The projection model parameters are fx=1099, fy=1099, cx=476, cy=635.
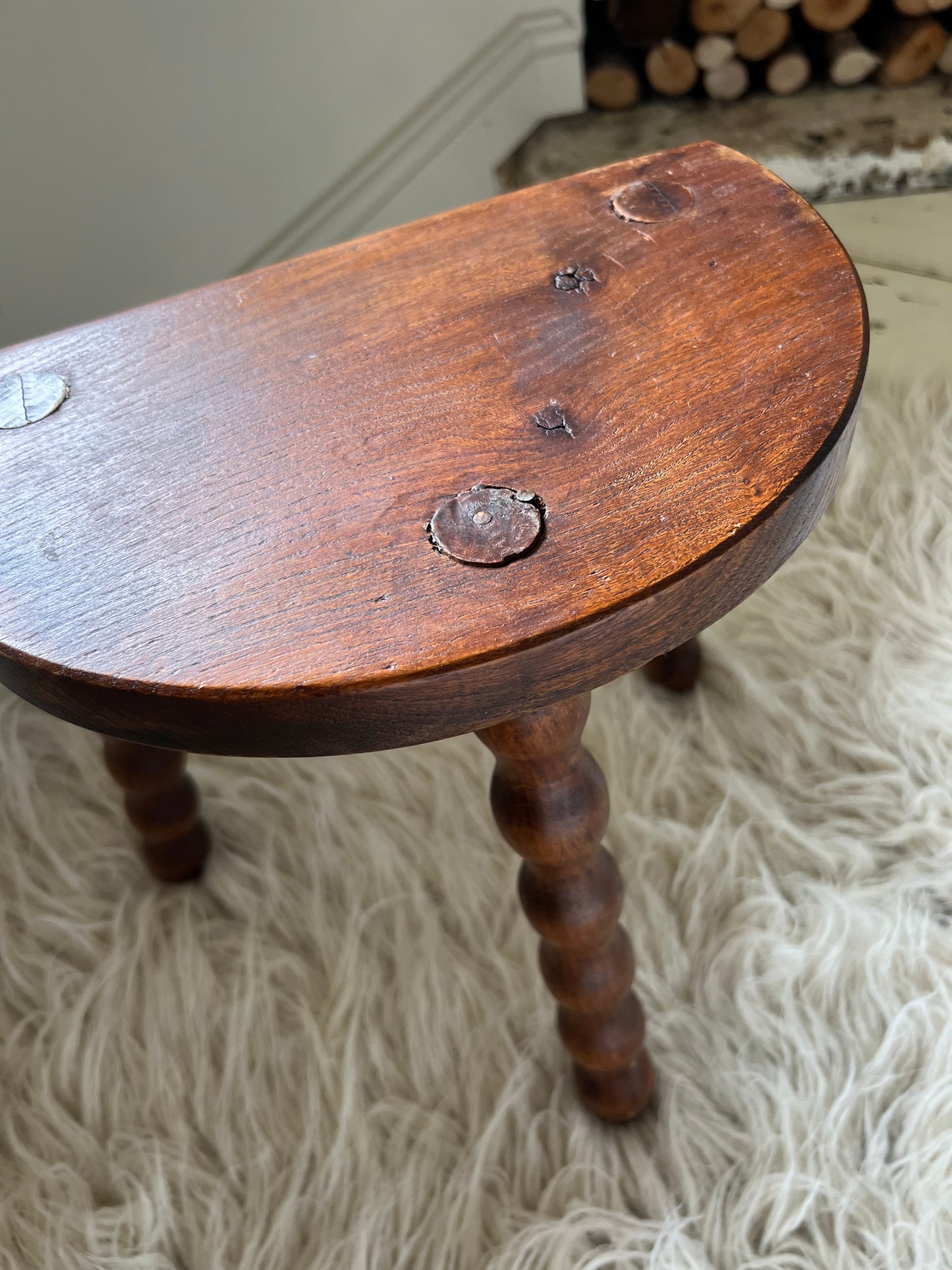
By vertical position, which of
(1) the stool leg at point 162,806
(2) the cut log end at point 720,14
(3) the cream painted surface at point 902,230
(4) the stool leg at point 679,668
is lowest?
(3) the cream painted surface at point 902,230

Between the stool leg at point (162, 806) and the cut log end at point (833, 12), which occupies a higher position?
the cut log end at point (833, 12)

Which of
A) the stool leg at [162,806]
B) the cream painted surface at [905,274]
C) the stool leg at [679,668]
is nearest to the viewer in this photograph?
the stool leg at [162,806]

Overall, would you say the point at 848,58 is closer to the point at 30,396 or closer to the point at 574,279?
the point at 574,279

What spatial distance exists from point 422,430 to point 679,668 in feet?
1.20

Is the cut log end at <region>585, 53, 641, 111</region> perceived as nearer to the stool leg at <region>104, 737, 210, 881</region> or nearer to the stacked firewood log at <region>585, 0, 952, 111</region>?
the stacked firewood log at <region>585, 0, 952, 111</region>

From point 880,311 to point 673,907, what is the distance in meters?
0.71

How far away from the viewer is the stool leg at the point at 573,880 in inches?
18.3

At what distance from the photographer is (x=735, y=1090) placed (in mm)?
597

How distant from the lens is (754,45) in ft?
4.27

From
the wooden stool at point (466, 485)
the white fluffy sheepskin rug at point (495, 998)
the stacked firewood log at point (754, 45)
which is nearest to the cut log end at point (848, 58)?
the stacked firewood log at point (754, 45)

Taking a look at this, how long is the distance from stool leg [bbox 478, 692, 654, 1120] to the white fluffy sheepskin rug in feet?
0.25

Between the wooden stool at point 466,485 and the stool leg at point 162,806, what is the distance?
0.22 metres

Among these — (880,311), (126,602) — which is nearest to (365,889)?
(126,602)

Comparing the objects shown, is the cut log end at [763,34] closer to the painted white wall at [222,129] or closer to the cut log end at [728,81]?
the cut log end at [728,81]
